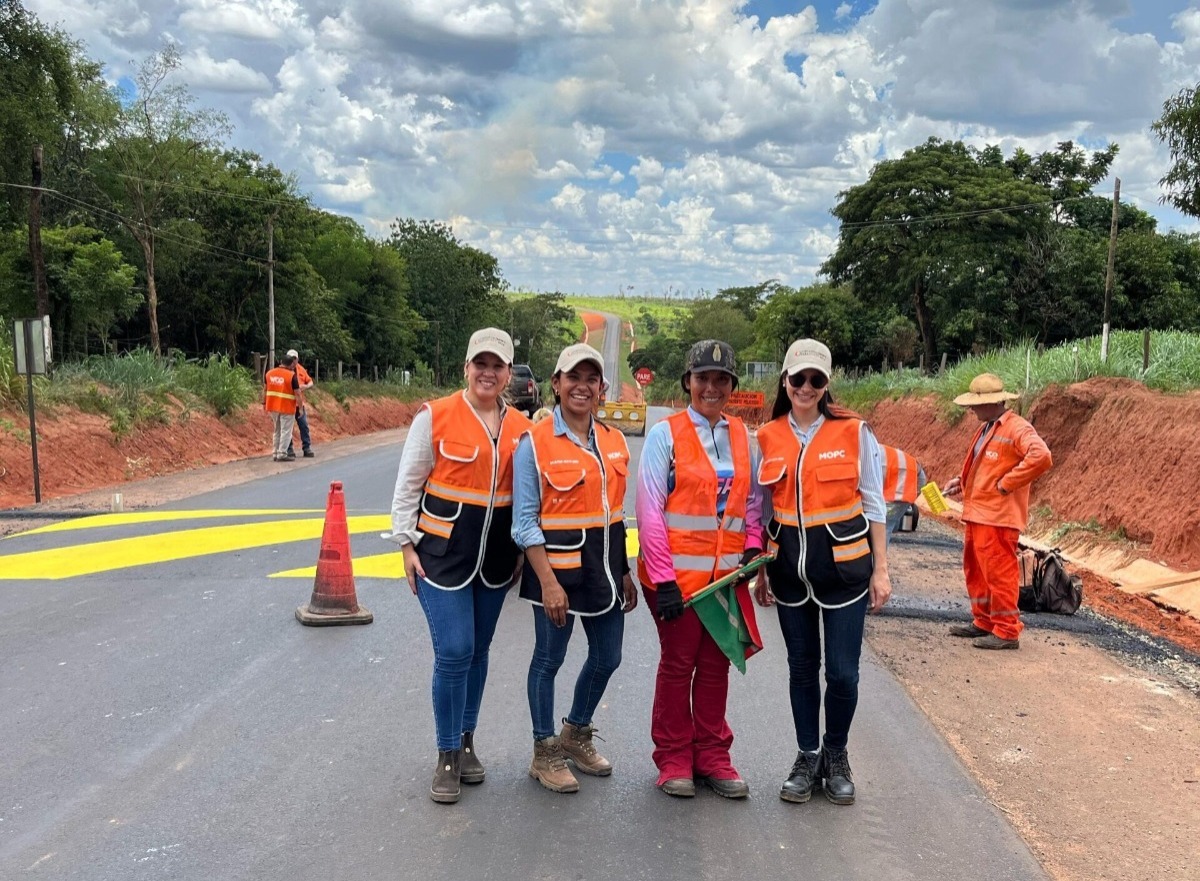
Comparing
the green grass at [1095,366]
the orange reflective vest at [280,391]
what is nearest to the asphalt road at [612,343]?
the green grass at [1095,366]

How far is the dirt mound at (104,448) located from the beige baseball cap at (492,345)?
38.3 feet

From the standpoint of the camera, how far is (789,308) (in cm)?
5188

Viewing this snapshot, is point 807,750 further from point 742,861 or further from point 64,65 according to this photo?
point 64,65

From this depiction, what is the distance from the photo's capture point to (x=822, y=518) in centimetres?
416

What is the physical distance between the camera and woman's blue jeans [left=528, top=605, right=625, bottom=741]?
4211 millimetres

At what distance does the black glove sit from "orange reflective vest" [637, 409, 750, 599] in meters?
0.10

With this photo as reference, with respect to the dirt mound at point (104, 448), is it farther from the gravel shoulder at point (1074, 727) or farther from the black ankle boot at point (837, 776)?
the black ankle boot at point (837, 776)

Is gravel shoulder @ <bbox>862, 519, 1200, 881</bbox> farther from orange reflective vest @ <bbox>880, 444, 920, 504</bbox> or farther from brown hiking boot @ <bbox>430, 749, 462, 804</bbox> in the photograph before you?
brown hiking boot @ <bbox>430, 749, 462, 804</bbox>

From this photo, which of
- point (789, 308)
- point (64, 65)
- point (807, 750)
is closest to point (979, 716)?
point (807, 750)

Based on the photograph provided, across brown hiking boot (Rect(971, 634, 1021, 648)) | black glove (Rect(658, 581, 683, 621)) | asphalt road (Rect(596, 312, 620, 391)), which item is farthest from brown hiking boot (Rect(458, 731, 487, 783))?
asphalt road (Rect(596, 312, 620, 391))

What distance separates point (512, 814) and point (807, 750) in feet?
4.45

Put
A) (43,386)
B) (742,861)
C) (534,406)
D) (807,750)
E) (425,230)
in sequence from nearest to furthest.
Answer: (742,861)
(807,750)
(534,406)
(43,386)
(425,230)

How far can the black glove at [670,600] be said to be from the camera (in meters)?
3.99

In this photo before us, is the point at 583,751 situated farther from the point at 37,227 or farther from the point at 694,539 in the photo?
the point at 37,227
